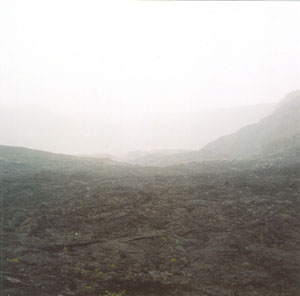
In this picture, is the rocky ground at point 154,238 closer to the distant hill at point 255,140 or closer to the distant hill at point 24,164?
the distant hill at point 24,164

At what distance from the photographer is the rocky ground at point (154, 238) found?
12.1 meters

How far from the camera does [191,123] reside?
19550 cm

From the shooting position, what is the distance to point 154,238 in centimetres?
1557

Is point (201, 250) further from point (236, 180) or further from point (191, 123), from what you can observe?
point (191, 123)

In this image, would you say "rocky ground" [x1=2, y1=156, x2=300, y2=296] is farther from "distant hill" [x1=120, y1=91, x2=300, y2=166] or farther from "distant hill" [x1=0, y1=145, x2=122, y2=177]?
"distant hill" [x1=120, y1=91, x2=300, y2=166]

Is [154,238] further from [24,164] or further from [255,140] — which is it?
[255,140]

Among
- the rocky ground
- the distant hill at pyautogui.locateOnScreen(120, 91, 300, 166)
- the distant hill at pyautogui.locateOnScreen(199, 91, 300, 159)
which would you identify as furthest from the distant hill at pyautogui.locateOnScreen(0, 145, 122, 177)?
the distant hill at pyautogui.locateOnScreen(199, 91, 300, 159)

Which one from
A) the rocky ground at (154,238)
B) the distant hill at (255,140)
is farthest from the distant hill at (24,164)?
the distant hill at (255,140)

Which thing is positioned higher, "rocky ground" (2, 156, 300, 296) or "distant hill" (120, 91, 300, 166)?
"distant hill" (120, 91, 300, 166)

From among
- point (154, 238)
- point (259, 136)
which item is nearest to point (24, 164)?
point (154, 238)

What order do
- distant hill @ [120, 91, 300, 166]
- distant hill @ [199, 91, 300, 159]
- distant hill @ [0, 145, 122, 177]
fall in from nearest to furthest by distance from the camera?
distant hill @ [0, 145, 122, 177] → distant hill @ [120, 91, 300, 166] → distant hill @ [199, 91, 300, 159]

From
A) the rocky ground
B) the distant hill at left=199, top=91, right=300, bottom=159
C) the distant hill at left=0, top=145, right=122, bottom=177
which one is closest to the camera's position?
the rocky ground

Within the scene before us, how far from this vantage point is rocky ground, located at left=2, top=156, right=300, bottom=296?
476 inches

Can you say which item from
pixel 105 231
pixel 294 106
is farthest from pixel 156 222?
pixel 294 106
